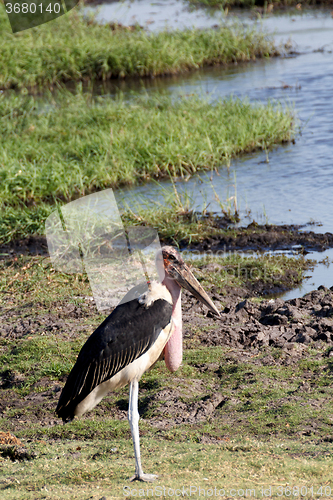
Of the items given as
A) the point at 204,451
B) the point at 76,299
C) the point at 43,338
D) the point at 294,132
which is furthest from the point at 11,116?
the point at 204,451

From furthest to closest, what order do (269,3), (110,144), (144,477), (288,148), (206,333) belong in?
(269,3) → (288,148) → (110,144) → (206,333) → (144,477)

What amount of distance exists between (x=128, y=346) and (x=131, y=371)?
7.5 inches

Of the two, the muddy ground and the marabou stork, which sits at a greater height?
the marabou stork

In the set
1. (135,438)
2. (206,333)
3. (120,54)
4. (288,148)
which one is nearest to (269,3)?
(120,54)

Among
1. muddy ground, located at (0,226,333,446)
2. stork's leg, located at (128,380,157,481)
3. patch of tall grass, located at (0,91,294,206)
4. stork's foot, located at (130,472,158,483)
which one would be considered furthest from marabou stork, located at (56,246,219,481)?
patch of tall grass, located at (0,91,294,206)

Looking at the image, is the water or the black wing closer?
the black wing

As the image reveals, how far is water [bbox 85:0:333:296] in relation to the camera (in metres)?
9.13

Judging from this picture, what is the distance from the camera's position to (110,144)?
35.2ft

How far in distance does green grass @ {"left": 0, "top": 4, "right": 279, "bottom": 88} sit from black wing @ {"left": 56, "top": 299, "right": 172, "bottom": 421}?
1375cm

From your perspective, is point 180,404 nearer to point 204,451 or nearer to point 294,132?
point 204,451

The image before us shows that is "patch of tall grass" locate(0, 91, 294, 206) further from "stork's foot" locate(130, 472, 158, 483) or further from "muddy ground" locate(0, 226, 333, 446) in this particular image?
"stork's foot" locate(130, 472, 158, 483)

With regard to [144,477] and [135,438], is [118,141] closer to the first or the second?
[135,438]

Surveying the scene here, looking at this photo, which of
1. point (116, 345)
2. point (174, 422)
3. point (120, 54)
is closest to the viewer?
point (116, 345)

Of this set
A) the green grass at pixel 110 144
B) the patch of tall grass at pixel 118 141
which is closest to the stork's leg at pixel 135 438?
the green grass at pixel 110 144
